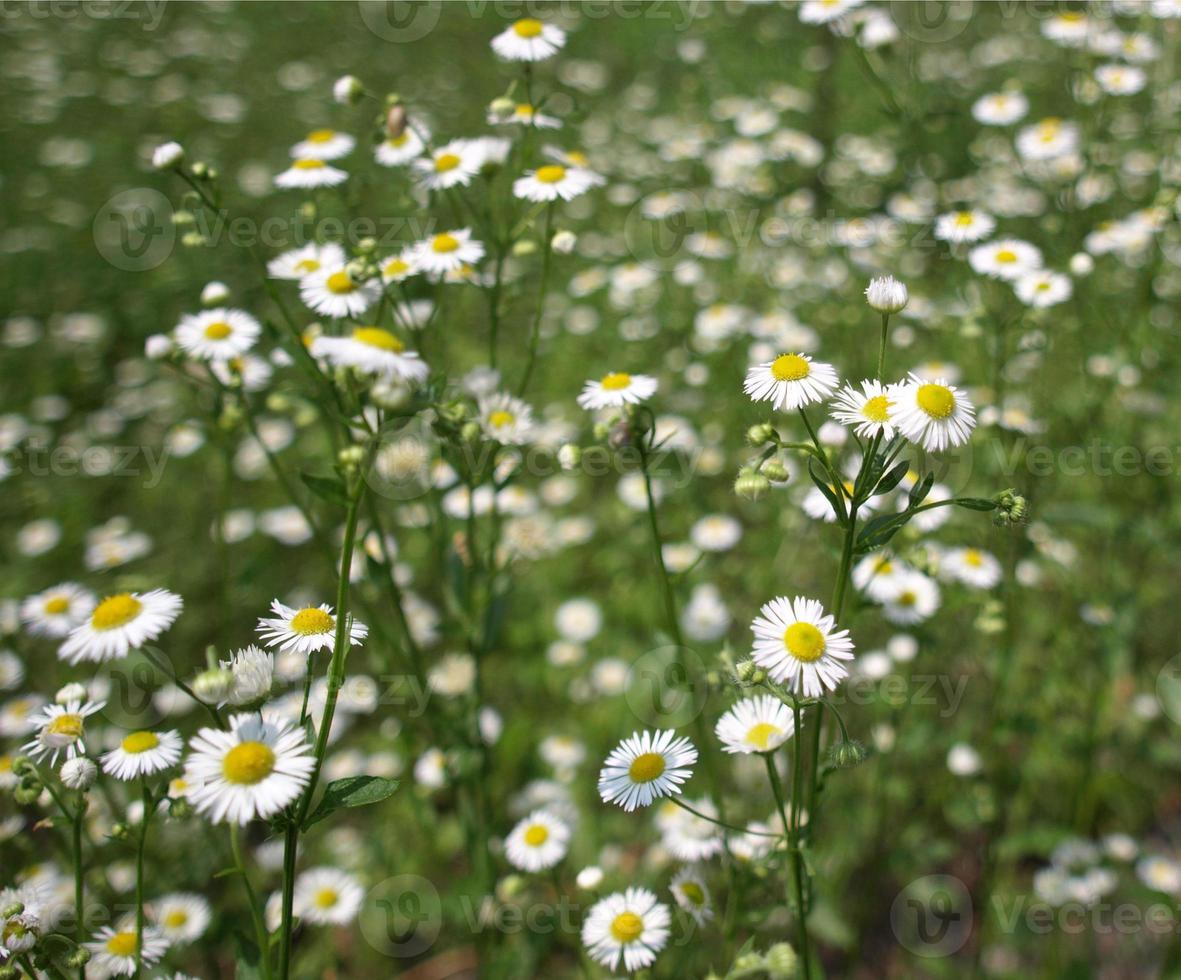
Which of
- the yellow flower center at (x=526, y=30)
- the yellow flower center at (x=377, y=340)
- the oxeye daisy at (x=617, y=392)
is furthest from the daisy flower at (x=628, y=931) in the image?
the yellow flower center at (x=526, y=30)

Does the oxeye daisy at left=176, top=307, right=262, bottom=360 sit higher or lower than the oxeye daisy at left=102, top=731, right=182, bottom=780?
higher

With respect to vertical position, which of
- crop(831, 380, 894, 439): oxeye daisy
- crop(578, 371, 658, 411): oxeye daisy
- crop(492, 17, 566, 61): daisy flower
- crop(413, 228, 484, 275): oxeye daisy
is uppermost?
crop(492, 17, 566, 61): daisy flower

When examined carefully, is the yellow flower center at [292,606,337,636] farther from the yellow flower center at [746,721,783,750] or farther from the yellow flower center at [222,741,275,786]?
the yellow flower center at [746,721,783,750]

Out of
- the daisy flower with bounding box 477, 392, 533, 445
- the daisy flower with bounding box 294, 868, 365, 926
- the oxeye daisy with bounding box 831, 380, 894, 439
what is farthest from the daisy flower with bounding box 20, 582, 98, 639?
the oxeye daisy with bounding box 831, 380, 894, 439

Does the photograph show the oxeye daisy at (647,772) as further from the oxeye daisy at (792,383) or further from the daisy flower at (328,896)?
the daisy flower at (328,896)

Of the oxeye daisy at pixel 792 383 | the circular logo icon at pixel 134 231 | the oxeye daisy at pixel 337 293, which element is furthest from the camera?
the circular logo icon at pixel 134 231

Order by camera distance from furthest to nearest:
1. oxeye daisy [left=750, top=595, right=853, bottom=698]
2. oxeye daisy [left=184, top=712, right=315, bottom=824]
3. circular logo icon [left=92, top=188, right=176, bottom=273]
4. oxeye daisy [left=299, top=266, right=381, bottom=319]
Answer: circular logo icon [left=92, top=188, right=176, bottom=273], oxeye daisy [left=299, top=266, right=381, bottom=319], oxeye daisy [left=750, top=595, right=853, bottom=698], oxeye daisy [left=184, top=712, right=315, bottom=824]

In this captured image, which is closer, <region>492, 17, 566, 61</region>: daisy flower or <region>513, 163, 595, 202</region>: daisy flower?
<region>513, 163, 595, 202</region>: daisy flower
